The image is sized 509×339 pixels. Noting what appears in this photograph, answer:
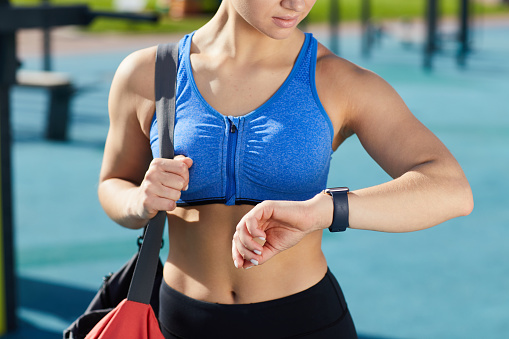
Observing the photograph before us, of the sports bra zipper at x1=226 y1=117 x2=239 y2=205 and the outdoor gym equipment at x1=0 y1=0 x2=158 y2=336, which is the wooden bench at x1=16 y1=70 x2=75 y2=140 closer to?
the outdoor gym equipment at x1=0 y1=0 x2=158 y2=336

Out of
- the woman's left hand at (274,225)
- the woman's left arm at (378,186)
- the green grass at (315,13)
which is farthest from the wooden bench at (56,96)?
the green grass at (315,13)

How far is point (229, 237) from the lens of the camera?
1836mm

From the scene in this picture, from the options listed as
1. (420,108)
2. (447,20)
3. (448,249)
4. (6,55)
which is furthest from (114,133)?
(447,20)

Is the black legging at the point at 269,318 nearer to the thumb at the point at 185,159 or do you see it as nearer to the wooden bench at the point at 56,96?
the thumb at the point at 185,159

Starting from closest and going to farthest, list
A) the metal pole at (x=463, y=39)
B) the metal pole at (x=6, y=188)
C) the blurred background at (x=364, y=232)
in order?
the metal pole at (x=6, y=188), the blurred background at (x=364, y=232), the metal pole at (x=463, y=39)

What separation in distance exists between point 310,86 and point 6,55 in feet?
8.88

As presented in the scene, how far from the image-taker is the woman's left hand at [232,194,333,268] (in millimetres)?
1504

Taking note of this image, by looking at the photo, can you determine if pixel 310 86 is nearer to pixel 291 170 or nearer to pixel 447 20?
pixel 291 170

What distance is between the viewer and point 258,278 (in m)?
1.83

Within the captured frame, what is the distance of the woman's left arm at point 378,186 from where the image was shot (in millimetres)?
1544

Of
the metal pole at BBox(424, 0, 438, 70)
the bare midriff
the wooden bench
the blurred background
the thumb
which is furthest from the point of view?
the metal pole at BBox(424, 0, 438, 70)

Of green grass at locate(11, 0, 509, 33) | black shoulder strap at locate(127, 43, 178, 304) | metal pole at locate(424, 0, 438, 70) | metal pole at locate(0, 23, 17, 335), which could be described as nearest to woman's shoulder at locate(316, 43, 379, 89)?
black shoulder strap at locate(127, 43, 178, 304)

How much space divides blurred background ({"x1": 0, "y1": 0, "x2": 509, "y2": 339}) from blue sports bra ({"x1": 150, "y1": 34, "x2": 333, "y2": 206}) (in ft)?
8.46

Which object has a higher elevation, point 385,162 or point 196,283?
point 385,162
